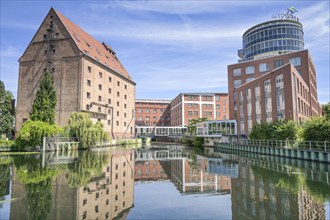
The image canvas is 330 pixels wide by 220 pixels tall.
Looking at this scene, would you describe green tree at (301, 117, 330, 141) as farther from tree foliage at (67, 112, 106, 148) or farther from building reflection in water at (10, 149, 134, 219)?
tree foliage at (67, 112, 106, 148)

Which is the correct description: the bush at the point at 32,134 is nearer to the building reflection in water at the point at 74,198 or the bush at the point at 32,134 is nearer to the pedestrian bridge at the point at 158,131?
the building reflection in water at the point at 74,198

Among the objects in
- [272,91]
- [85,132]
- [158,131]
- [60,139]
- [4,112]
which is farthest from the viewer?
[158,131]

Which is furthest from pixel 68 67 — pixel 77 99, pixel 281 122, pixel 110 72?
pixel 281 122

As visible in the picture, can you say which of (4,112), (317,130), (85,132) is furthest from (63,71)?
(317,130)

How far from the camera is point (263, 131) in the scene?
1489 inches

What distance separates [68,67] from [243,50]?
63.4 m

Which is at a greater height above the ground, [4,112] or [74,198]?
[4,112]

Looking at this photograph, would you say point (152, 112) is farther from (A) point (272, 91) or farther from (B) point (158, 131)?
(A) point (272, 91)

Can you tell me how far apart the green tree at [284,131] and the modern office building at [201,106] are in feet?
191

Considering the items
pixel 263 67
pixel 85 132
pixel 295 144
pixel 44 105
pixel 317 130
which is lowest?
pixel 295 144

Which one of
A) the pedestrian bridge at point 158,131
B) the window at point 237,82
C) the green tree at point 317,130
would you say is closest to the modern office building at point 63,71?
the green tree at point 317,130

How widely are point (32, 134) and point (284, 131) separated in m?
32.2

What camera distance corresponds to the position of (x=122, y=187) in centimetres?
1359

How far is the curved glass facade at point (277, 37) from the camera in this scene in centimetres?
7731
